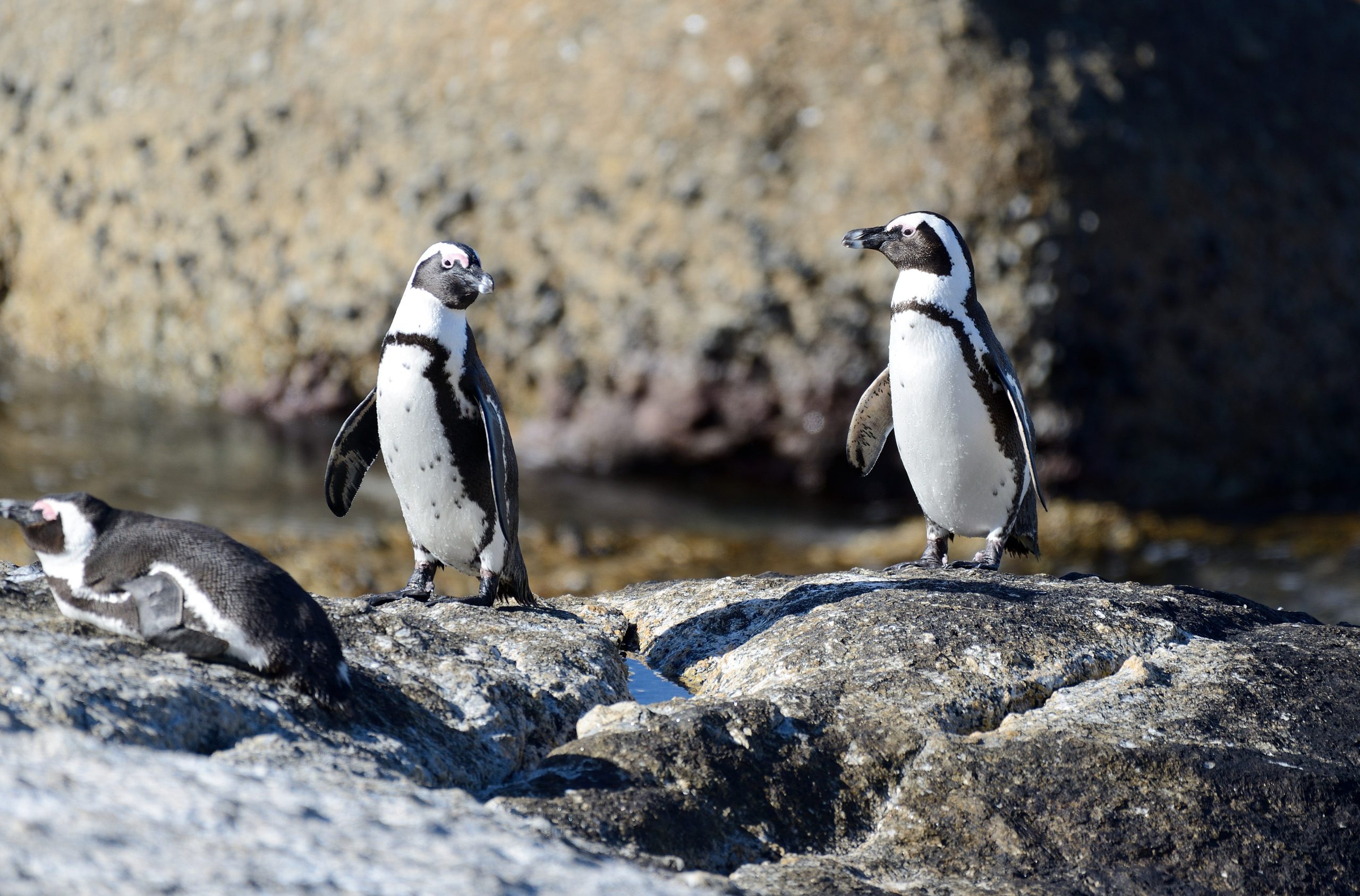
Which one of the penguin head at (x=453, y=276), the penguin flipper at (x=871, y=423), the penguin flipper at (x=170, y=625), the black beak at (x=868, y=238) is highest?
the black beak at (x=868, y=238)

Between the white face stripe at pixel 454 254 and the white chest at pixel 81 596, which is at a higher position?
the white face stripe at pixel 454 254

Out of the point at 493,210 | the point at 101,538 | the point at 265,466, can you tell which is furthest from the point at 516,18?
the point at 101,538

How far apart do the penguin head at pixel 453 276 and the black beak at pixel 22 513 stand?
1329mm

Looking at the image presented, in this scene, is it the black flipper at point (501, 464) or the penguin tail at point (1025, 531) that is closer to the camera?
the black flipper at point (501, 464)

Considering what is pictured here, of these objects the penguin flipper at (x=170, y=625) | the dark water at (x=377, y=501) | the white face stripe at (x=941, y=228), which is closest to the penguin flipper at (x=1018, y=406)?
the white face stripe at (x=941, y=228)

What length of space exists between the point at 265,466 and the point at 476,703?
295 inches

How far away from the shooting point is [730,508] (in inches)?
387

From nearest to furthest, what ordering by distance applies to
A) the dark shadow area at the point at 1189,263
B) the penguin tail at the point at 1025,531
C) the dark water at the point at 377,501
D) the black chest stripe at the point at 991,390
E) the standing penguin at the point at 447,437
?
the standing penguin at the point at 447,437 < the black chest stripe at the point at 991,390 < the penguin tail at the point at 1025,531 < the dark water at the point at 377,501 < the dark shadow area at the point at 1189,263

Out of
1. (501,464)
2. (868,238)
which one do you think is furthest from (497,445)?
(868,238)

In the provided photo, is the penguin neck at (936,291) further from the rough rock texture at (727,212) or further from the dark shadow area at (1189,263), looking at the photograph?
the dark shadow area at (1189,263)

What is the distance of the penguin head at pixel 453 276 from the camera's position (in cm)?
385

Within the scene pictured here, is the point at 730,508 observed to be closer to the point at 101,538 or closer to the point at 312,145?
the point at 312,145

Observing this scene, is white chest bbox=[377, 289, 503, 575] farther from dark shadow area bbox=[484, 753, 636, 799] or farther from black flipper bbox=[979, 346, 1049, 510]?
black flipper bbox=[979, 346, 1049, 510]

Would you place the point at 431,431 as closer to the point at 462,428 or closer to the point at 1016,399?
the point at 462,428
